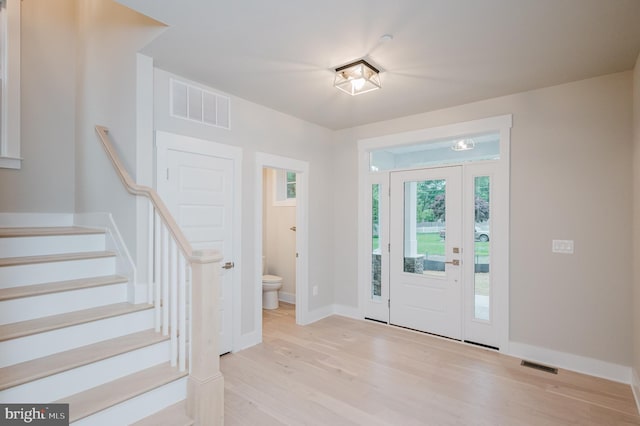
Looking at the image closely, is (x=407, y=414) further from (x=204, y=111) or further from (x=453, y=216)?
(x=204, y=111)

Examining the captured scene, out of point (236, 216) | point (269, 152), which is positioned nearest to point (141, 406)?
point (236, 216)

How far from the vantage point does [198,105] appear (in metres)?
3.19

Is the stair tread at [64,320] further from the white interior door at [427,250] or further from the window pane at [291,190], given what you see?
the window pane at [291,190]

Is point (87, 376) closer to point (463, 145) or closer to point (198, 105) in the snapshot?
point (198, 105)

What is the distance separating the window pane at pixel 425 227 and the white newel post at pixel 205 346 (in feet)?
9.25

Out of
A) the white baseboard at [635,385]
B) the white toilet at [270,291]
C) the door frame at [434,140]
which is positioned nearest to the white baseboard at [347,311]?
the door frame at [434,140]

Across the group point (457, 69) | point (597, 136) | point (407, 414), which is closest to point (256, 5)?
point (457, 69)

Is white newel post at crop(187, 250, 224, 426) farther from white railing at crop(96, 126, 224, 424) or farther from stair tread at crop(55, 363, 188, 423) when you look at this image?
stair tread at crop(55, 363, 188, 423)

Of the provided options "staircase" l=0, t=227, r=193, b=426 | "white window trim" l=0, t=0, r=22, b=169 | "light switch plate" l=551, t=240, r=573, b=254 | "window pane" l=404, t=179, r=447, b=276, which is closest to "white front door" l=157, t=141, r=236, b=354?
"staircase" l=0, t=227, r=193, b=426

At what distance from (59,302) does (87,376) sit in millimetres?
583

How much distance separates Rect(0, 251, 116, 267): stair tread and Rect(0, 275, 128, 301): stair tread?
0.16 m

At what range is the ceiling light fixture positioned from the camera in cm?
381

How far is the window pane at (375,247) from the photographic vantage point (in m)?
4.51

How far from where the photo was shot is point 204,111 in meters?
3.24
